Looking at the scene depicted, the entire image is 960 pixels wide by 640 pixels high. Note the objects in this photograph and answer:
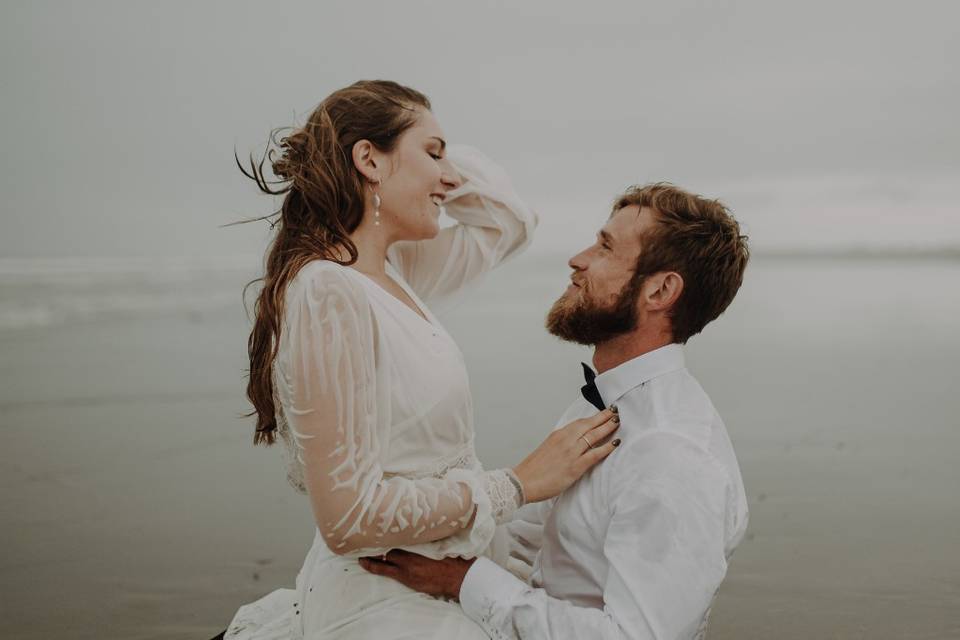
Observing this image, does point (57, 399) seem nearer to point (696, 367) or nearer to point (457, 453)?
point (696, 367)

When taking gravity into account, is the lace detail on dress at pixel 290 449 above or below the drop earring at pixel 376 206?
below

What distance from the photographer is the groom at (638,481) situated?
2238 mm

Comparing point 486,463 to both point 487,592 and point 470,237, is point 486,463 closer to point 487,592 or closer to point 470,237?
point 470,237

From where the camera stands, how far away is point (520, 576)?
292 cm

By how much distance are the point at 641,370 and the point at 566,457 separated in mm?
362

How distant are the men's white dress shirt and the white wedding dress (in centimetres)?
18

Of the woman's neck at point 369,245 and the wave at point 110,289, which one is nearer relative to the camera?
the woman's neck at point 369,245

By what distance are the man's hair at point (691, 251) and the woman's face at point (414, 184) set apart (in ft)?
2.09

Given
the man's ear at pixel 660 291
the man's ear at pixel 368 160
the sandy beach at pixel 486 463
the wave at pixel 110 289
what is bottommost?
the wave at pixel 110 289

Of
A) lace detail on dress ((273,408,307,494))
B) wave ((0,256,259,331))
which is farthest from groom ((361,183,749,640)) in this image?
wave ((0,256,259,331))

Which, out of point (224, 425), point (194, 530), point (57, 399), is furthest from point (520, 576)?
point (57, 399)

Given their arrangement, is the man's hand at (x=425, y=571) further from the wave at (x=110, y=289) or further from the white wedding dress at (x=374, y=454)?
the wave at (x=110, y=289)

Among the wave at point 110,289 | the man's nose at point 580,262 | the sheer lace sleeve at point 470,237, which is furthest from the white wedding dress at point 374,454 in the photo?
the wave at point 110,289

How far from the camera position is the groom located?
2.24m
